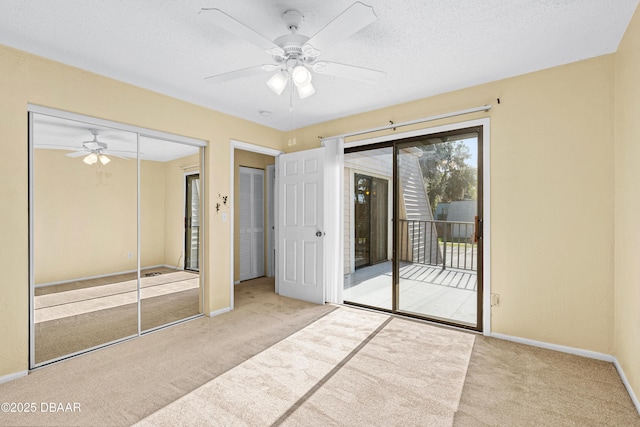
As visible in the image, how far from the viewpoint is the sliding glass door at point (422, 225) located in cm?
319

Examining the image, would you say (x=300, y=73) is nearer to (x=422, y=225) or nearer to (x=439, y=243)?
(x=422, y=225)

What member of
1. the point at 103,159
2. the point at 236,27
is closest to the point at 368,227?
the point at 236,27

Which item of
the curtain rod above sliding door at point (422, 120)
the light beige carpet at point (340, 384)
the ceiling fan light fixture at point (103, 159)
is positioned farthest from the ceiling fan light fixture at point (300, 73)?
the light beige carpet at point (340, 384)

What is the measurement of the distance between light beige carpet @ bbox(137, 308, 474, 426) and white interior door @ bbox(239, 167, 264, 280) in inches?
108

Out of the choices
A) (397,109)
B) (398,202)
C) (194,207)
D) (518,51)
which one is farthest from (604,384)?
(194,207)

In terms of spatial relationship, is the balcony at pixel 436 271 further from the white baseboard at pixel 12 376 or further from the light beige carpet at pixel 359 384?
the white baseboard at pixel 12 376

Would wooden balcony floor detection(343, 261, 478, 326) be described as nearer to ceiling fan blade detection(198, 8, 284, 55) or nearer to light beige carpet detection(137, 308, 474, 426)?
light beige carpet detection(137, 308, 474, 426)

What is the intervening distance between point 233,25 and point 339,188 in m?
2.73

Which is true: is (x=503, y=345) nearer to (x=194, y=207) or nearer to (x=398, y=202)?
(x=398, y=202)

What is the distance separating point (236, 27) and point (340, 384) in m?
2.43

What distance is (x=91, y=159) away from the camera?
9.12ft

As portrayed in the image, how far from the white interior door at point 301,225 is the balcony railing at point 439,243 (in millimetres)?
1145

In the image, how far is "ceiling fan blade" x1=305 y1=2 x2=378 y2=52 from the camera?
1.46 meters

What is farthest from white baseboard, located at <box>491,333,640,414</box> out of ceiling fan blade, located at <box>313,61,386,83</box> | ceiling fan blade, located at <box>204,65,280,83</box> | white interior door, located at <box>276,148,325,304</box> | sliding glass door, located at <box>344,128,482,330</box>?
ceiling fan blade, located at <box>204,65,280,83</box>
